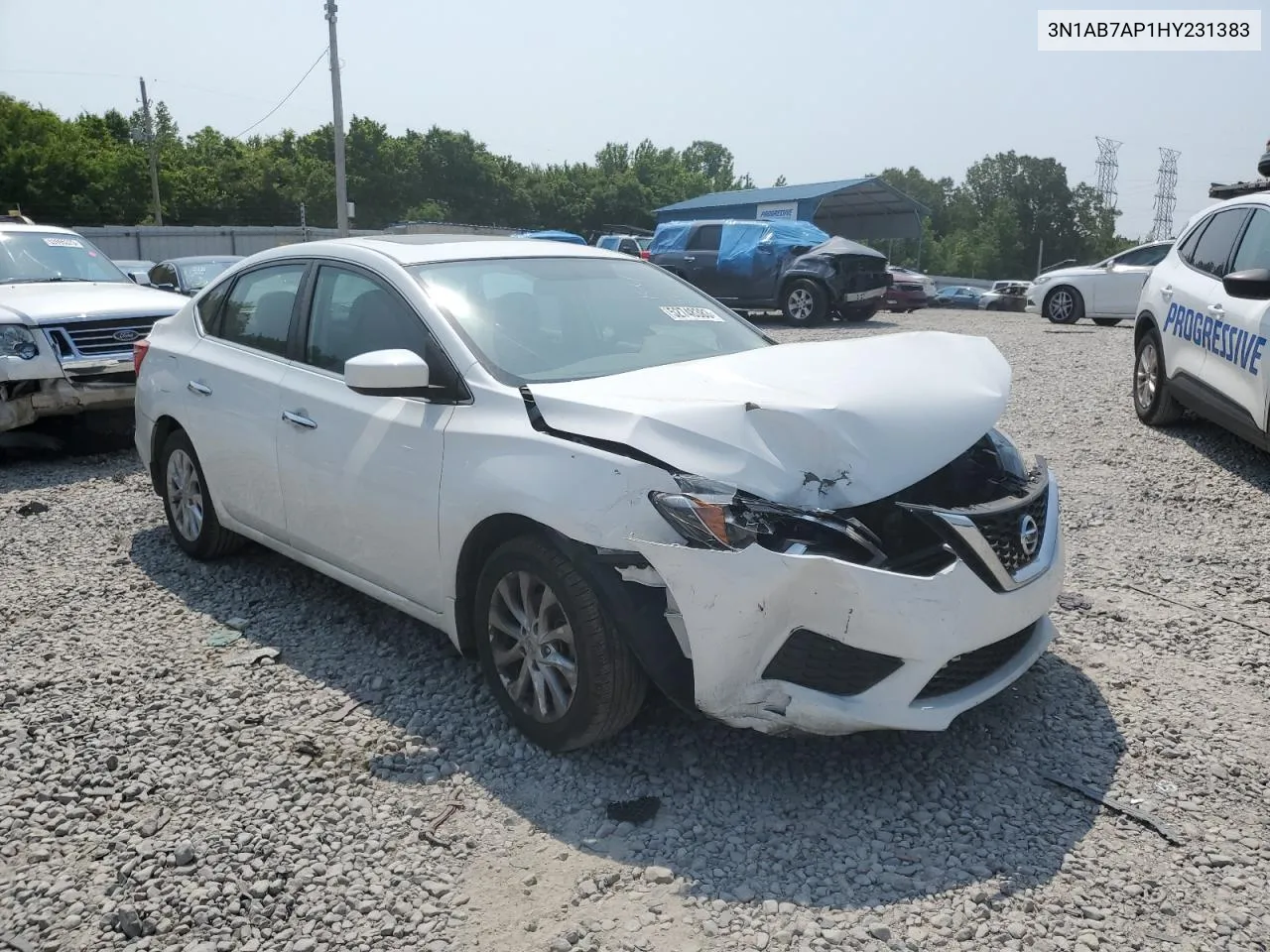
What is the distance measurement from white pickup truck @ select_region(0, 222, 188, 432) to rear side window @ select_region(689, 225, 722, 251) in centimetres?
1128

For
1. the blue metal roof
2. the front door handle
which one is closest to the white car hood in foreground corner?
the front door handle

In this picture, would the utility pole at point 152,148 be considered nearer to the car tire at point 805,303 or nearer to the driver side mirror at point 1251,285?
the car tire at point 805,303

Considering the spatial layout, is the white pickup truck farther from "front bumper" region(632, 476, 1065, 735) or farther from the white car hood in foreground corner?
"front bumper" region(632, 476, 1065, 735)

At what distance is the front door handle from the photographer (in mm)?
4238

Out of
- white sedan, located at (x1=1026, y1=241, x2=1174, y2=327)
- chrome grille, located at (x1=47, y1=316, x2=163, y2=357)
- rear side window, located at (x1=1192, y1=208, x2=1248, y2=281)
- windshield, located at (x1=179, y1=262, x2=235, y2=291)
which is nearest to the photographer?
rear side window, located at (x1=1192, y1=208, x2=1248, y2=281)

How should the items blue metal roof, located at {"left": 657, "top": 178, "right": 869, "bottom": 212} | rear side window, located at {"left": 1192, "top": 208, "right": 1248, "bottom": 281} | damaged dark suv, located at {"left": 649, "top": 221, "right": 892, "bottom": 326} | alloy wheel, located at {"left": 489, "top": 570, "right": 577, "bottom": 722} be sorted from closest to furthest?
alloy wheel, located at {"left": 489, "top": 570, "right": 577, "bottom": 722} → rear side window, located at {"left": 1192, "top": 208, "right": 1248, "bottom": 281} → damaged dark suv, located at {"left": 649, "top": 221, "right": 892, "bottom": 326} → blue metal roof, located at {"left": 657, "top": 178, "right": 869, "bottom": 212}

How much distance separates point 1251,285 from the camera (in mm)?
5914

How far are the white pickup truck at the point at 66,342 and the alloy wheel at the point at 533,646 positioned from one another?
18.6ft

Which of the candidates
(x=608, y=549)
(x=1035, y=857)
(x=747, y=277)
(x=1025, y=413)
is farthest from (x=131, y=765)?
(x=747, y=277)

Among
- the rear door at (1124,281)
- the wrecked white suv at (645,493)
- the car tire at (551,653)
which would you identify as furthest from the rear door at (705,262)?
the car tire at (551,653)

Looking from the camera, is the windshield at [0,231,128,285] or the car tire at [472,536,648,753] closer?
the car tire at [472,536,648,753]

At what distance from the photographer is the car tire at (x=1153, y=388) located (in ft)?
25.8

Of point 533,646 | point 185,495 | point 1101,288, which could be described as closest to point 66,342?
point 185,495

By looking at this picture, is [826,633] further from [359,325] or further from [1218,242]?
[1218,242]
